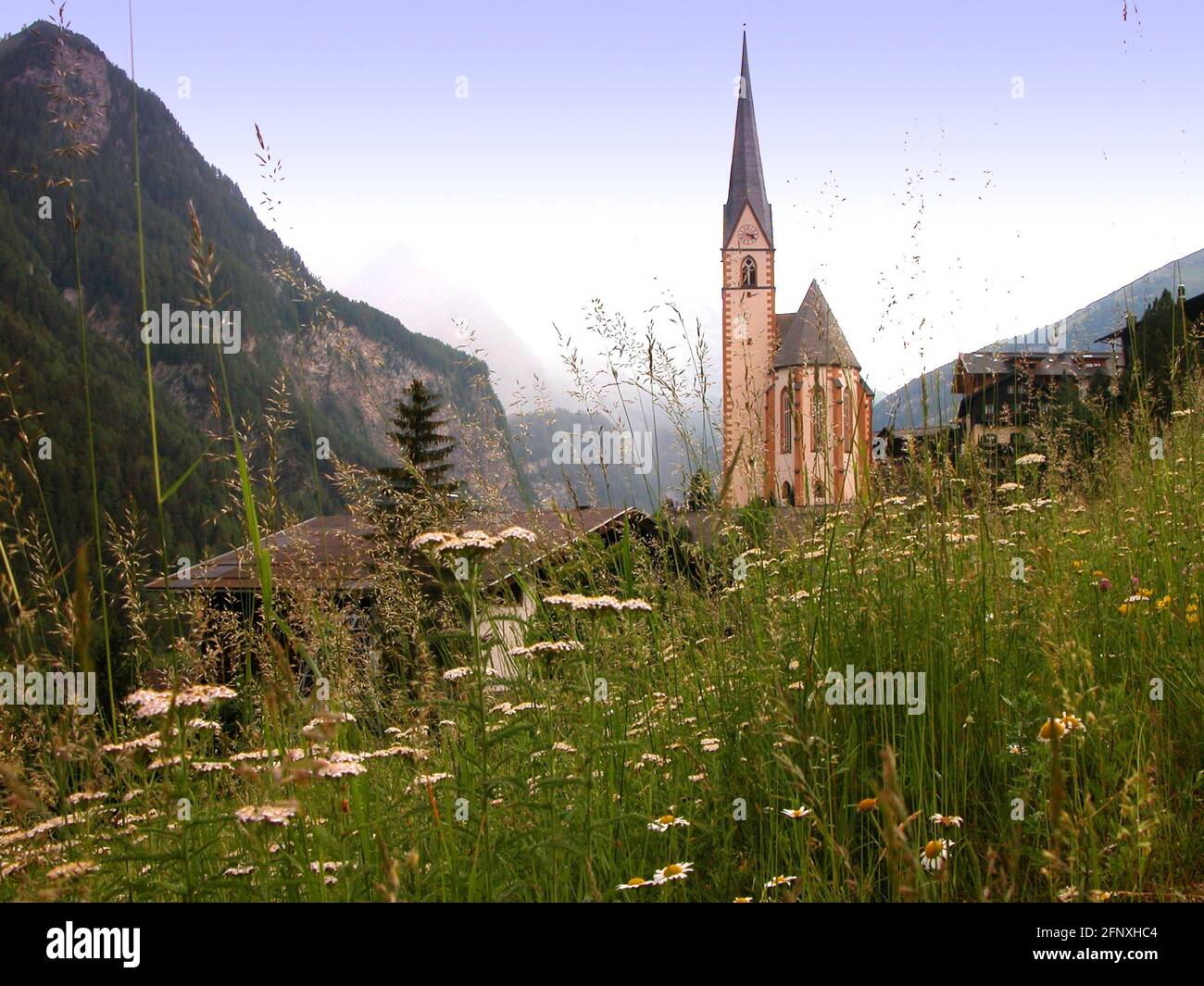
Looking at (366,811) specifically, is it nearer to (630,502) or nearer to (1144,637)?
(630,502)

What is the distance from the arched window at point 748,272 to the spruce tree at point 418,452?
49.9 meters

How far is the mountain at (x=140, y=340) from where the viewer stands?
2982mm

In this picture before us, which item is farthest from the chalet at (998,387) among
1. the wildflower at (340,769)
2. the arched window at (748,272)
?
the arched window at (748,272)

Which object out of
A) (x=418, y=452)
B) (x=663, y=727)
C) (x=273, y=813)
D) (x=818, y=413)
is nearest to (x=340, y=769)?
(x=273, y=813)

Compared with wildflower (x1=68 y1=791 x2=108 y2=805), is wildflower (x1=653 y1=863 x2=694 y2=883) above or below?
below

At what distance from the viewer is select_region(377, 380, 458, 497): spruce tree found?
11.6ft

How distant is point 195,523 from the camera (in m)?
58.5

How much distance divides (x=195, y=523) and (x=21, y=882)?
204 feet

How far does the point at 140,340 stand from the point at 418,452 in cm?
855

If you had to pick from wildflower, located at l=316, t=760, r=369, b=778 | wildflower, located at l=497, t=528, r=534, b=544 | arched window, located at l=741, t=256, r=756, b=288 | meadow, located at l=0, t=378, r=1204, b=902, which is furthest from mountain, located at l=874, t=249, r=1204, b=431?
arched window, located at l=741, t=256, r=756, b=288

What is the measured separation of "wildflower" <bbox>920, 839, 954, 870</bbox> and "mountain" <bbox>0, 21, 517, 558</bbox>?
178 cm

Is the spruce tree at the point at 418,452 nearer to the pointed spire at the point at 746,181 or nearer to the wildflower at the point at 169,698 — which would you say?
the wildflower at the point at 169,698

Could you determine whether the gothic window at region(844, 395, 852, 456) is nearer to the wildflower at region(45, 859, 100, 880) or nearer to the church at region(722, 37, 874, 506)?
the church at region(722, 37, 874, 506)

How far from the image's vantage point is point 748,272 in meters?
61.9
